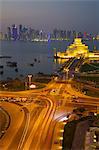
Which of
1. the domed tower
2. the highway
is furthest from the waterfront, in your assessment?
the highway

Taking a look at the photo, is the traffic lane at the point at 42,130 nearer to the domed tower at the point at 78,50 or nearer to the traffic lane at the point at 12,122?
the traffic lane at the point at 12,122

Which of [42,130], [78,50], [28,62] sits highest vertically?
[78,50]

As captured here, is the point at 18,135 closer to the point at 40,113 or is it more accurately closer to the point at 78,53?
the point at 40,113

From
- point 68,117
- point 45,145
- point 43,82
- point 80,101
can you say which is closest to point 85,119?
point 68,117

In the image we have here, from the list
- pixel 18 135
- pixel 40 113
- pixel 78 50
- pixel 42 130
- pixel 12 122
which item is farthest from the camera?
pixel 78 50

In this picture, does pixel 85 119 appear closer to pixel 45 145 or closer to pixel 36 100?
pixel 45 145

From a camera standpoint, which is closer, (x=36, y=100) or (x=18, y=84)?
(x=36, y=100)

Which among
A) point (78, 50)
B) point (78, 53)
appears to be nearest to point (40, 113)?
point (78, 53)

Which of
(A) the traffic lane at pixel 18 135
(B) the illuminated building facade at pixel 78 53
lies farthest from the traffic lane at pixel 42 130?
(B) the illuminated building facade at pixel 78 53

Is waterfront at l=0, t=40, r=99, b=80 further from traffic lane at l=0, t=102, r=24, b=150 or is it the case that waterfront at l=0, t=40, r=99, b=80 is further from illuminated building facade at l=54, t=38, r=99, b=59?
traffic lane at l=0, t=102, r=24, b=150
